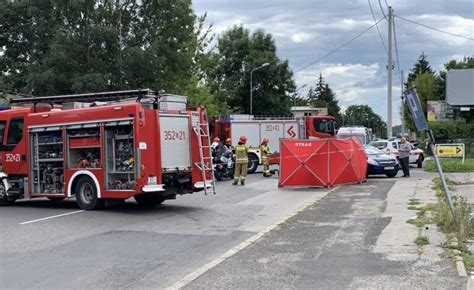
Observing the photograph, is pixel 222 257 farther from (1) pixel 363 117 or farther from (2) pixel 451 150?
(1) pixel 363 117

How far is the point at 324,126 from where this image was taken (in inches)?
1231

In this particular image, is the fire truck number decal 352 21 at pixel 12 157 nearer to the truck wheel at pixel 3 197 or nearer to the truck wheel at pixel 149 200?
the truck wheel at pixel 3 197

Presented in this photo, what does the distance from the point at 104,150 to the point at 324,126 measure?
1984cm

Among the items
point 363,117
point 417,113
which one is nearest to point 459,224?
point 417,113

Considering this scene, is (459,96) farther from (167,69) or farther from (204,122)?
(204,122)

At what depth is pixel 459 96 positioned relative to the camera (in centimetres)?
5575

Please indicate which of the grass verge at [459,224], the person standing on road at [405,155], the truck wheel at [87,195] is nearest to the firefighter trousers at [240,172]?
the person standing on road at [405,155]

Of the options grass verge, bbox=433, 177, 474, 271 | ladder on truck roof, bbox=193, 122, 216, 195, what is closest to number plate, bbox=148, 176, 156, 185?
ladder on truck roof, bbox=193, 122, 216, 195

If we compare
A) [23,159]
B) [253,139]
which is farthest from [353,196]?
[253,139]

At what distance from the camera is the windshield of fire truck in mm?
30958

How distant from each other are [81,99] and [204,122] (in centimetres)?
371

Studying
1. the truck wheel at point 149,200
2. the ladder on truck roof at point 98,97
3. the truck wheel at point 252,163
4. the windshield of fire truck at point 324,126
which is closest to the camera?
the ladder on truck roof at point 98,97

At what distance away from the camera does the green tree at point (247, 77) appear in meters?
60.4

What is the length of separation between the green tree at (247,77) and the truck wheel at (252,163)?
32.4m
